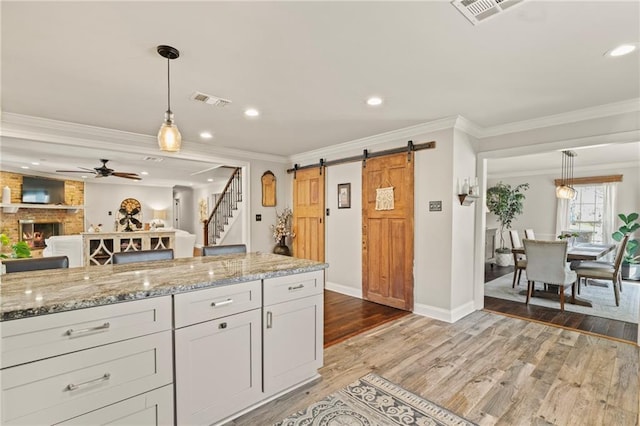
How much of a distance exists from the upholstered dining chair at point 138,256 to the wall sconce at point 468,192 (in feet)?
10.9

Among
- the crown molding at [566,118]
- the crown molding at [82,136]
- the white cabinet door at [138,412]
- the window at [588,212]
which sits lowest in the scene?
the white cabinet door at [138,412]

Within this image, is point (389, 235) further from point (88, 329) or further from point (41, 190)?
point (41, 190)

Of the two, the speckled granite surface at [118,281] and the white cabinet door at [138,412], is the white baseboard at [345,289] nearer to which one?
the speckled granite surface at [118,281]

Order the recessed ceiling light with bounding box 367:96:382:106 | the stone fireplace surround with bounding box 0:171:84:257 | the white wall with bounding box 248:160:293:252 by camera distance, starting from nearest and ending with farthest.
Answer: the recessed ceiling light with bounding box 367:96:382:106 < the white wall with bounding box 248:160:293:252 < the stone fireplace surround with bounding box 0:171:84:257

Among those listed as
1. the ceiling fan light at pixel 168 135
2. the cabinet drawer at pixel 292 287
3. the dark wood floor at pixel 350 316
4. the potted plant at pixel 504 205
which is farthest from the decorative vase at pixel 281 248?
the potted plant at pixel 504 205

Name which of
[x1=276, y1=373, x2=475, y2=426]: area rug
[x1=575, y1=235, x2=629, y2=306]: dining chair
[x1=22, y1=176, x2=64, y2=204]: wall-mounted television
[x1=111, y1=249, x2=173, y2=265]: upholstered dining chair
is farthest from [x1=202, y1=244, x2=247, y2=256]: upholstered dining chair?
[x1=22, y1=176, x2=64, y2=204]: wall-mounted television

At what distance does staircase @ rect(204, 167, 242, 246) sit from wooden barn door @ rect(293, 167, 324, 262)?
116 cm

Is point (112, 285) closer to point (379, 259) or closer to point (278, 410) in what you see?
point (278, 410)

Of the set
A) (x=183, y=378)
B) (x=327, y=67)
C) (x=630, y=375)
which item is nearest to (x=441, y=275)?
(x=630, y=375)

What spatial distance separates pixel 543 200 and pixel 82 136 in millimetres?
9575

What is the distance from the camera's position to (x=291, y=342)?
2223mm

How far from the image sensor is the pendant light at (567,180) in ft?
19.8

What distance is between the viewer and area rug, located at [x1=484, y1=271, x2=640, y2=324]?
398 centimetres

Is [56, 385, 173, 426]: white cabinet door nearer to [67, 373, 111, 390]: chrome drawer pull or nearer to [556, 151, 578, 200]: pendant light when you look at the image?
[67, 373, 111, 390]: chrome drawer pull
